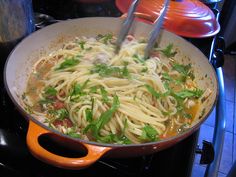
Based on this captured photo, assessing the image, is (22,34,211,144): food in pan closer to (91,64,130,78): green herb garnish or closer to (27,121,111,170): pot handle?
(91,64,130,78): green herb garnish

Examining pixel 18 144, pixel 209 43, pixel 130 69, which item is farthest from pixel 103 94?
pixel 209 43

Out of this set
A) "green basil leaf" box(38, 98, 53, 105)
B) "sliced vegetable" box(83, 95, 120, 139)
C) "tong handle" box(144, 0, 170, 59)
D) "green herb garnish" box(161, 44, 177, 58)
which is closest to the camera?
"sliced vegetable" box(83, 95, 120, 139)

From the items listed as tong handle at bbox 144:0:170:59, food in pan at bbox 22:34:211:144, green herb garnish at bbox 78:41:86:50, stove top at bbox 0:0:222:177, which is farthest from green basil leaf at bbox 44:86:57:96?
tong handle at bbox 144:0:170:59

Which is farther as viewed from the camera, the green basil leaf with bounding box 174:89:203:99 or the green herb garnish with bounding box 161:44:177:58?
the green herb garnish with bounding box 161:44:177:58

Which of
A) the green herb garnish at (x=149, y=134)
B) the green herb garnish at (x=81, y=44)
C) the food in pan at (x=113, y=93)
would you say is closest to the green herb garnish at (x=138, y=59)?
the food in pan at (x=113, y=93)

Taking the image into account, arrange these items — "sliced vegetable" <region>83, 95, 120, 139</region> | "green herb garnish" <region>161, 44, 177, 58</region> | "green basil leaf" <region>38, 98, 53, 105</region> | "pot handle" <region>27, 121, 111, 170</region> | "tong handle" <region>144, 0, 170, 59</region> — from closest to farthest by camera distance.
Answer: "pot handle" <region>27, 121, 111, 170</region> < "sliced vegetable" <region>83, 95, 120, 139</region> < "green basil leaf" <region>38, 98, 53, 105</region> < "tong handle" <region>144, 0, 170, 59</region> < "green herb garnish" <region>161, 44, 177, 58</region>

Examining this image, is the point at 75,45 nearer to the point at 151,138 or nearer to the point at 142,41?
the point at 142,41
